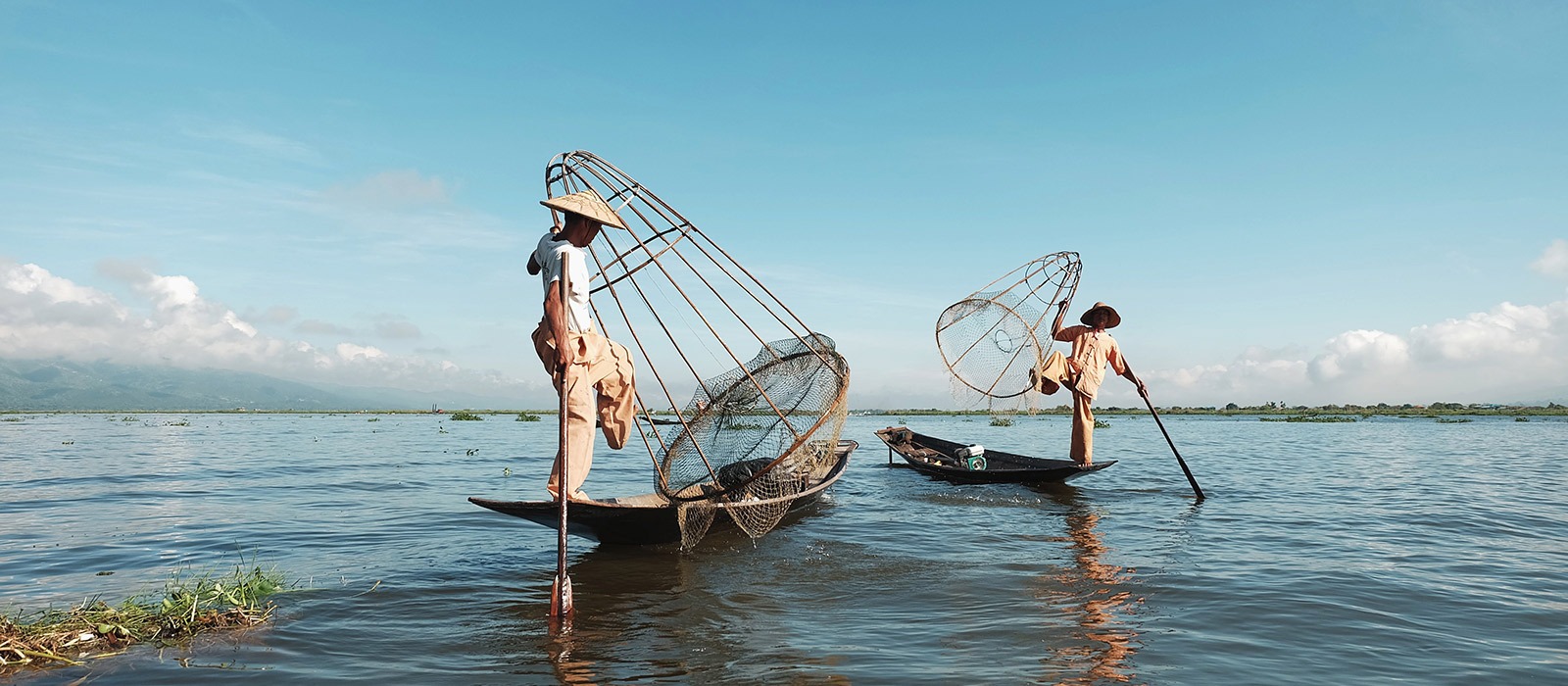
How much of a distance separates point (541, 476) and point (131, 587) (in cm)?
984

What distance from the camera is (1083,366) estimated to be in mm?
13172

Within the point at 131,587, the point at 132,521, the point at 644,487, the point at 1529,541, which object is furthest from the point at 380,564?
the point at 1529,541

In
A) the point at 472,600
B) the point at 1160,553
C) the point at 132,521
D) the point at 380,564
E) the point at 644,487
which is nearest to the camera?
the point at 472,600

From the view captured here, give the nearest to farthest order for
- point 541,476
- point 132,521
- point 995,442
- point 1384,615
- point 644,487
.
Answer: point 1384,615, point 132,521, point 644,487, point 541,476, point 995,442

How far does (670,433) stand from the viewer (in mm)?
→ 10609

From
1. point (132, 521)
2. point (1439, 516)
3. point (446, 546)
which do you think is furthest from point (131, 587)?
point (1439, 516)

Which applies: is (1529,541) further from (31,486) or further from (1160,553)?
(31,486)

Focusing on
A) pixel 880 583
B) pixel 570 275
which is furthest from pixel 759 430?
pixel 570 275

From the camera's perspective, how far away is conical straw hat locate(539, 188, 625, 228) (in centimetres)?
633

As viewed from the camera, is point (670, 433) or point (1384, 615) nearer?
point (1384, 615)

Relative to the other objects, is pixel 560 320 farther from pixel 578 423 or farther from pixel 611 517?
pixel 611 517

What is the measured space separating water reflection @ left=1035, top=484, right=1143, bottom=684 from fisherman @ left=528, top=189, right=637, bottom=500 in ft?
12.7

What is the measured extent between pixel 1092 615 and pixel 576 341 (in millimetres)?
4503

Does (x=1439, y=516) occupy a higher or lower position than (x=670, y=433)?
lower
